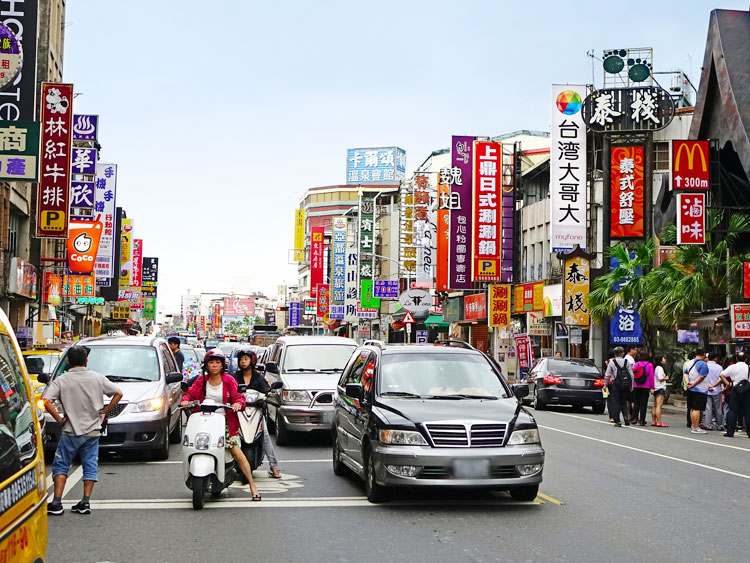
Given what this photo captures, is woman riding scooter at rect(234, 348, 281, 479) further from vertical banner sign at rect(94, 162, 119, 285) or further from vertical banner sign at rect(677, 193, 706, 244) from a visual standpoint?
vertical banner sign at rect(94, 162, 119, 285)

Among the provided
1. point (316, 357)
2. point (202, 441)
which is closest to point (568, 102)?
point (316, 357)

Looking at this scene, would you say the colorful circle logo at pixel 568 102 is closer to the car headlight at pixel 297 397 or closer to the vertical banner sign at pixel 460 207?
the vertical banner sign at pixel 460 207

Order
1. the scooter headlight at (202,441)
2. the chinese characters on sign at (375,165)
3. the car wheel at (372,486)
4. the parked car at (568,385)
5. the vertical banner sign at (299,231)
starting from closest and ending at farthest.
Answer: the scooter headlight at (202,441)
the car wheel at (372,486)
the parked car at (568,385)
the vertical banner sign at (299,231)
the chinese characters on sign at (375,165)

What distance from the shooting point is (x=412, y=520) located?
9.45 meters

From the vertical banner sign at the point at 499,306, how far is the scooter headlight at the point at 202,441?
40.4m

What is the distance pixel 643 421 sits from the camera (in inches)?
912

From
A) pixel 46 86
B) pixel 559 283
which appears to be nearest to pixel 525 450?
pixel 46 86

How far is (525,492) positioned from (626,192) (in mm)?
30294

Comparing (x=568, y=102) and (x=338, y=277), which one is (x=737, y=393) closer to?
(x=568, y=102)

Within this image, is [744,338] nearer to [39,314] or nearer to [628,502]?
[628,502]

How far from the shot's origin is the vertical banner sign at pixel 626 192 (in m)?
38.8

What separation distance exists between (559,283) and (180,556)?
37.3m

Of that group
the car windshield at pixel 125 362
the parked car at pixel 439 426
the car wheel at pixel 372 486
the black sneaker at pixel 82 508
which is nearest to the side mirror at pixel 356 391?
the parked car at pixel 439 426

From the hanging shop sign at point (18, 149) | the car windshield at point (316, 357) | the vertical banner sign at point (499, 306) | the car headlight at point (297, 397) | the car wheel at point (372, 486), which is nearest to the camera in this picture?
the car wheel at point (372, 486)
